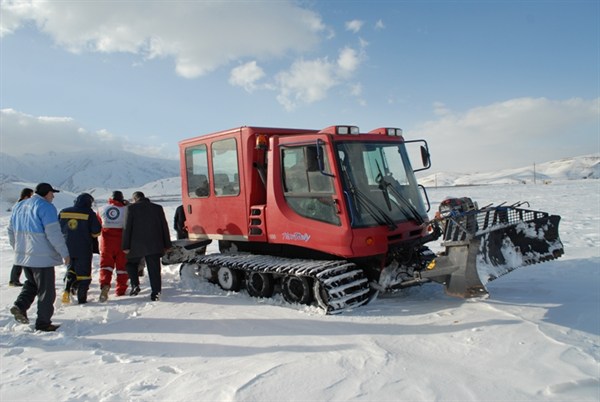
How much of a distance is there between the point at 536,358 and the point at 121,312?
5036 mm

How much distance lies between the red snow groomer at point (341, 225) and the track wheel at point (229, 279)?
0.02 metres

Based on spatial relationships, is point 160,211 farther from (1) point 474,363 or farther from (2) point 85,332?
(1) point 474,363

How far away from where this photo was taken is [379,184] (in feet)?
21.2

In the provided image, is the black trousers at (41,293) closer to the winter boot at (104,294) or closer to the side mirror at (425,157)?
the winter boot at (104,294)

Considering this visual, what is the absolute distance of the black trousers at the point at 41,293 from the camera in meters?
5.32

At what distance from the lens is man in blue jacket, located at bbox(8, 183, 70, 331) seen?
17.6ft

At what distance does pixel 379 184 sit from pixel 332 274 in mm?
1518

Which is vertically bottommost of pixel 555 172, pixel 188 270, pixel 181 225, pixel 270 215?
pixel 188 270

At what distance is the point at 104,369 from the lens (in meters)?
4.14

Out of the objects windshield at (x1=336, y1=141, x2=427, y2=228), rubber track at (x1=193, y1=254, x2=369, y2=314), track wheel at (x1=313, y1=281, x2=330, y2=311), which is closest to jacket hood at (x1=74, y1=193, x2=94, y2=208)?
rubber track at (x1=193, y1=254, x2=369, y2=314)

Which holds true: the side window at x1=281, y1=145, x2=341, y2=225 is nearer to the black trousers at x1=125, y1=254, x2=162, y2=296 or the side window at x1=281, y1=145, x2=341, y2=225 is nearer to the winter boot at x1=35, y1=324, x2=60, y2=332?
the black trousers at x1=125, y1=254, x2=162, y2=296

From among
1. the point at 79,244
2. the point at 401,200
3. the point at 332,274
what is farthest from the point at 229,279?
the point at 401,200

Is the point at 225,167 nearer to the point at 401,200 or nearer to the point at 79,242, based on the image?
the point at 79,242

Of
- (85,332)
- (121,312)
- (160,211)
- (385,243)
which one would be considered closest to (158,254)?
(160,211)
